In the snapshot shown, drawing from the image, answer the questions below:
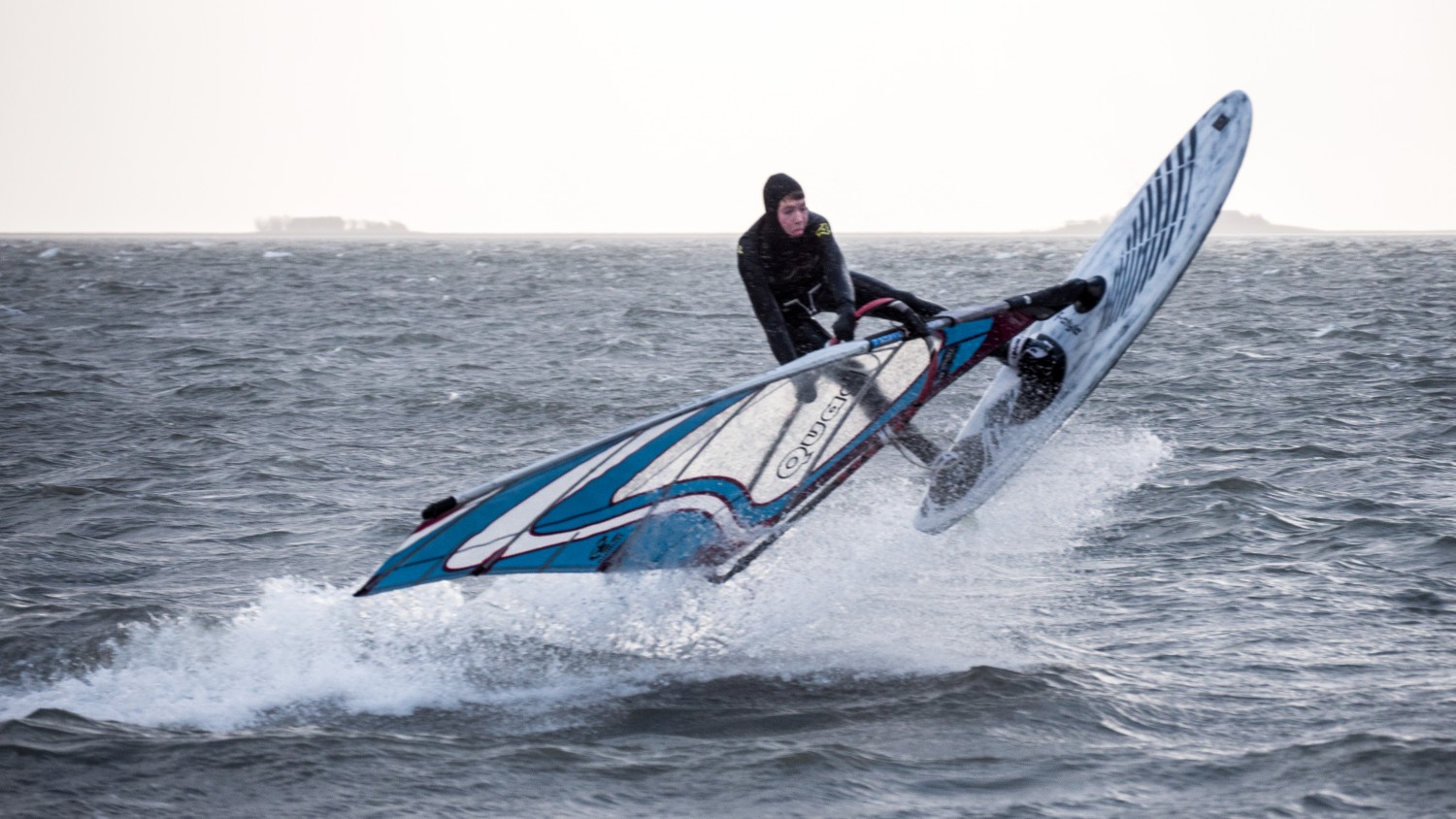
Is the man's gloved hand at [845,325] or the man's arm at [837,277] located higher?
the man's arm at [837,277]

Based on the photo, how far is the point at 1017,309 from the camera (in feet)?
25.6

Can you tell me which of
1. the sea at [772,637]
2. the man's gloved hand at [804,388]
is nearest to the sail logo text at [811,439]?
the man's gloved hand at [804,388]

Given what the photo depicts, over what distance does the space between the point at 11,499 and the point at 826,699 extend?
7406 mm

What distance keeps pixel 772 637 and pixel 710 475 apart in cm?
94

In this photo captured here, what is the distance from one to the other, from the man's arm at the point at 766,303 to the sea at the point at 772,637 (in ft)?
4.21

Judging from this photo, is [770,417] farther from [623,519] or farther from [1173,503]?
[1173,503]

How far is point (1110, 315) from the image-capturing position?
8102 millimetres

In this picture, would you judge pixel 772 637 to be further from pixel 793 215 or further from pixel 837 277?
pixel 793 215

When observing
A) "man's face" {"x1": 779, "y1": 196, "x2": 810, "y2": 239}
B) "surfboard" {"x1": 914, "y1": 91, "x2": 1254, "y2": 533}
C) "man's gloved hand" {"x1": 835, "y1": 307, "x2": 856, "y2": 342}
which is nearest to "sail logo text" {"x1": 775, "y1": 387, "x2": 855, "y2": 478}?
"man's gloved hand" {"x1": 835, "y1": 307, "x2": 856, "y2": 342}

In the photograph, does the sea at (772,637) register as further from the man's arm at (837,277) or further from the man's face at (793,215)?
the man's face at (793,215)

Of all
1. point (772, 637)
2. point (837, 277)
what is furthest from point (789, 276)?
point (772, 637)

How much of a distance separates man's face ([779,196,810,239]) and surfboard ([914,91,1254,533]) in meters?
1.66

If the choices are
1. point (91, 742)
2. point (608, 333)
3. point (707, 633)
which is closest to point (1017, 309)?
point (707, 633)

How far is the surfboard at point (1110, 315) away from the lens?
25.8 feet
